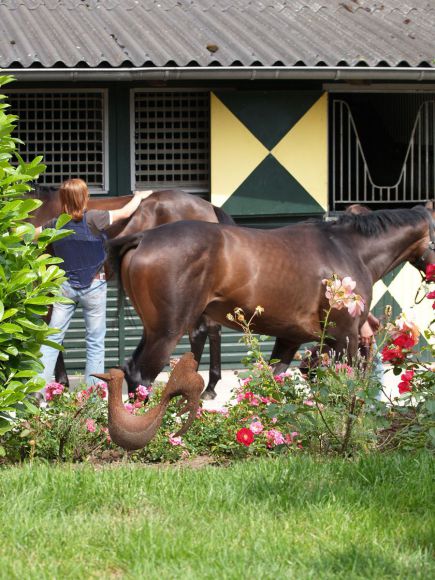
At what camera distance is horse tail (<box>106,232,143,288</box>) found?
27.4 ft

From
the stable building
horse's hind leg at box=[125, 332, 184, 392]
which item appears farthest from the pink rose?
the stable building

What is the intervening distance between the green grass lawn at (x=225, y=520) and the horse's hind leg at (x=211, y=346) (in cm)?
439

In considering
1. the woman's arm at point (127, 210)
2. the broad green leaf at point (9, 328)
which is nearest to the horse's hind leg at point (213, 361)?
the woman's arm at point (127, 210)

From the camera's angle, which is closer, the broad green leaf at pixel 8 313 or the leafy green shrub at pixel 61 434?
the broad green leaf at pixel 8 313

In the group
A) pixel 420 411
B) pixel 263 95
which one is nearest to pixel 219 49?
pixel 263 95

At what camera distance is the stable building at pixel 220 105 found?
11141 mm

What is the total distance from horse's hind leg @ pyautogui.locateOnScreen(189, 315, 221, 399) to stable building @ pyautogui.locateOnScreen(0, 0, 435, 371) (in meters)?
1.21

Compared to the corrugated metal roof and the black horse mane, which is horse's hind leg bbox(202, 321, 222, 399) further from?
the corrugated metal roof

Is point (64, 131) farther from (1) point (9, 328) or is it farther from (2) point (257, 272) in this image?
(1) point (9, 328)

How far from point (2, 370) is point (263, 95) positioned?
644 centimetres

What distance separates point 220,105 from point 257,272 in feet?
11.9

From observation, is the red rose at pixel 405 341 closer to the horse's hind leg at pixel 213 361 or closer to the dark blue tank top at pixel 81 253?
the dark blue tank top at pixel 81 253

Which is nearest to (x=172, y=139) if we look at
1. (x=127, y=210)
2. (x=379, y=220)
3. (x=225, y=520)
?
(x=127, y=210)

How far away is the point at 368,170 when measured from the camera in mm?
12758
